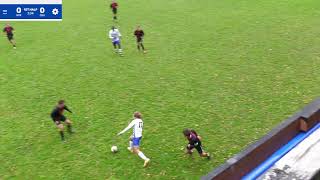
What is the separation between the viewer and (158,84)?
67.6 feet

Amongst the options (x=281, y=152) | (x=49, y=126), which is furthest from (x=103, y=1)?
(x=281, y=152)

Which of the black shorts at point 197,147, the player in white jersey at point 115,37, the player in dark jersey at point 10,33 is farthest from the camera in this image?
the player in dark jersey at point 10,33

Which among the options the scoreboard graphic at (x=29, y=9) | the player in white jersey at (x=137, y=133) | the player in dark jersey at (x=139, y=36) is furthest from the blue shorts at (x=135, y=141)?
the scoreboard graphic at (x=29, y=9)

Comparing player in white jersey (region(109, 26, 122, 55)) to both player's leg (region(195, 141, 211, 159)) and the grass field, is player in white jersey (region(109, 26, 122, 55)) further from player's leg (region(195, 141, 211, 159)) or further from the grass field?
player's leg (region(195, 141, 211, 159))

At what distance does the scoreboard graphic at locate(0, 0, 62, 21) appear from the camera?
2877 centimetres

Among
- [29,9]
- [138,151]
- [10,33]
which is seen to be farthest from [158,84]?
[29,9]

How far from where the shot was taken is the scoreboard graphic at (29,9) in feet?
94.4

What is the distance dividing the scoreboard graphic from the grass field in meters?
1.47

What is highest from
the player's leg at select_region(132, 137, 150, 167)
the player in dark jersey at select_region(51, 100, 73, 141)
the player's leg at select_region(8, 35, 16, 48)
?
the player's leg at select_region(8, 35, 16, 48)

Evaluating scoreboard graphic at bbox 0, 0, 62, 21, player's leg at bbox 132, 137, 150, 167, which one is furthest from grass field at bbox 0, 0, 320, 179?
scoreboard graphic at bbox 0, 0, 62, 21

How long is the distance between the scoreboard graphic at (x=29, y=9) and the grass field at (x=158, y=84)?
1.47 meters

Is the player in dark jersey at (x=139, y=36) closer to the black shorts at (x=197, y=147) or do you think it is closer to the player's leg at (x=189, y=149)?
the player's leg at (x=189, y=149)

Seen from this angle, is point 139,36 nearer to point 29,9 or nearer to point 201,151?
point 29,9

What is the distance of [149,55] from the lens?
24547mm
